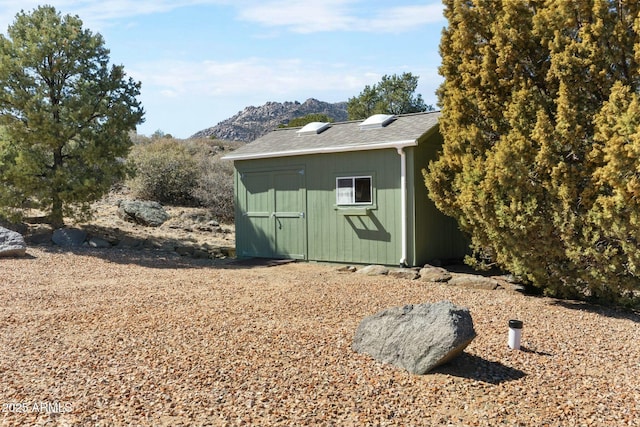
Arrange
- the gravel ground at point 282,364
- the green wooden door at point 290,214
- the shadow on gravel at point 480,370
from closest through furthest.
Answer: the gravel ground at point 282,364, the shadow on gravel at point 480,370, the green wooden door at point 290,214

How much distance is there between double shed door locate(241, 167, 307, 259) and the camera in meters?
11.4

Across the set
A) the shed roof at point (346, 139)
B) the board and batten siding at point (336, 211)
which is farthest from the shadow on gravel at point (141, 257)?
the shed roof at point (346, 139)

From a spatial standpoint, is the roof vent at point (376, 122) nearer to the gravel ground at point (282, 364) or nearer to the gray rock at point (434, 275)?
the gray rock at point (434, 275)

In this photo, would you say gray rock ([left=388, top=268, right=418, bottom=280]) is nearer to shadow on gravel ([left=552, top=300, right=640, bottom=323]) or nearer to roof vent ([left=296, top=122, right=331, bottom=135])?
shadow on gravel ([left=552, top=300, right=640, bottom=323])

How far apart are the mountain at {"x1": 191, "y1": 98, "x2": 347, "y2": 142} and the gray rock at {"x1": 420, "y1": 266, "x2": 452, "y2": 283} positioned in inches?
1810

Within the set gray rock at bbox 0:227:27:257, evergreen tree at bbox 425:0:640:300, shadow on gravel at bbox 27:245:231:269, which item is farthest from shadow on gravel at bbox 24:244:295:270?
evergreen tree at bbox 425:0:640:300

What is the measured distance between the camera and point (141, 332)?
5.44m

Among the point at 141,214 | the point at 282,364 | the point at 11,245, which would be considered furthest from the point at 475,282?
the point at 141,214

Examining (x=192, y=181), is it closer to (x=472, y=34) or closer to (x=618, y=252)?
(x=472, y=34)

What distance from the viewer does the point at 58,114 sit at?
12.6 m

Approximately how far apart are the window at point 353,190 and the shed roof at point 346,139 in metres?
0.60

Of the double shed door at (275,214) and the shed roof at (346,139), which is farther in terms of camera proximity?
the double shed door at (275,214)

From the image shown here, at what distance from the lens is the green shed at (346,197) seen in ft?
32.4

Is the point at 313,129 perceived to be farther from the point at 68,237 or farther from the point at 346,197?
the point at 68,237
